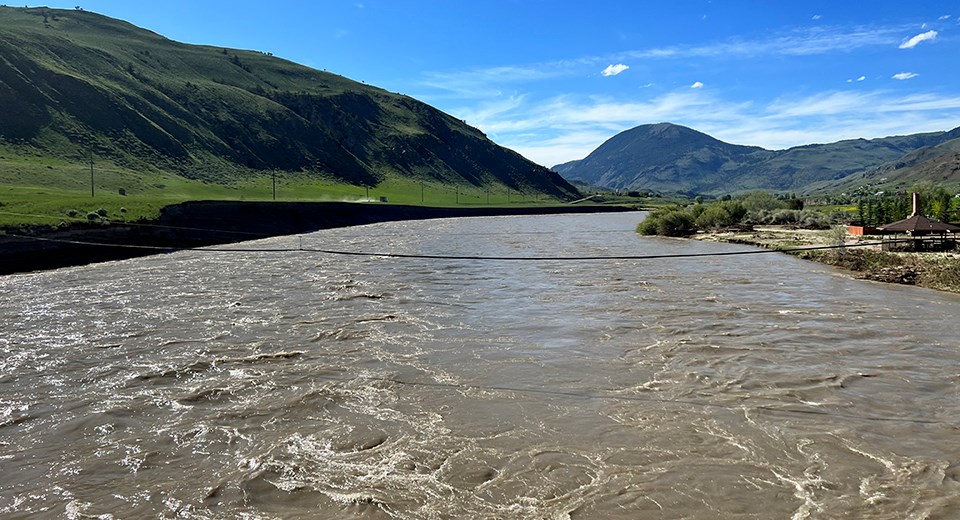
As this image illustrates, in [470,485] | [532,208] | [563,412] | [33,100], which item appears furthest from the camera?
[532,208]

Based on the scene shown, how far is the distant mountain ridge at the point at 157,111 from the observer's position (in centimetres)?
10438

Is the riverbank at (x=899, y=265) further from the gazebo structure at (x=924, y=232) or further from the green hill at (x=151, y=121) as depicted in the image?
the green hill at (x=151, y=121)

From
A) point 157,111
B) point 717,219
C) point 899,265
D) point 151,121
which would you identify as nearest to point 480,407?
point 899,265

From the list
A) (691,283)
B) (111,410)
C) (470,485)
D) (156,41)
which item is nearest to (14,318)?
(111,410)

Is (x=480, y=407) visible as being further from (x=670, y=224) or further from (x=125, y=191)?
(x=125, y=191)

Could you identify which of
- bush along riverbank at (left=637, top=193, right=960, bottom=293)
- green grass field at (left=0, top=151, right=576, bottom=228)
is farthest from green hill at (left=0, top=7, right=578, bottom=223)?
bush along riverbank at (left=637, top=193, right=960, bottom=293)

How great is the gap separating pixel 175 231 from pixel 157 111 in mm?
96995

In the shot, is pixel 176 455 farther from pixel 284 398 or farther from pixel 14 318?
pixel 14 318

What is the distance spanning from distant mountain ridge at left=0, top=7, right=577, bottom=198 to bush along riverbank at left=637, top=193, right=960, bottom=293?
9010cm

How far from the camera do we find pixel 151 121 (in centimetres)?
12231

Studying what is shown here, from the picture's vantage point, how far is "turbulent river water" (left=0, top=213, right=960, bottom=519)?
27.6ft

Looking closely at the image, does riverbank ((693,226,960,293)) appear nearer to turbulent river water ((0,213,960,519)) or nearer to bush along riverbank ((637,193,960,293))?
bush along riverbank ((637,193,960,293))

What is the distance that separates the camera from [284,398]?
1223cm

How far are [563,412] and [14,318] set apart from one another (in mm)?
20020
